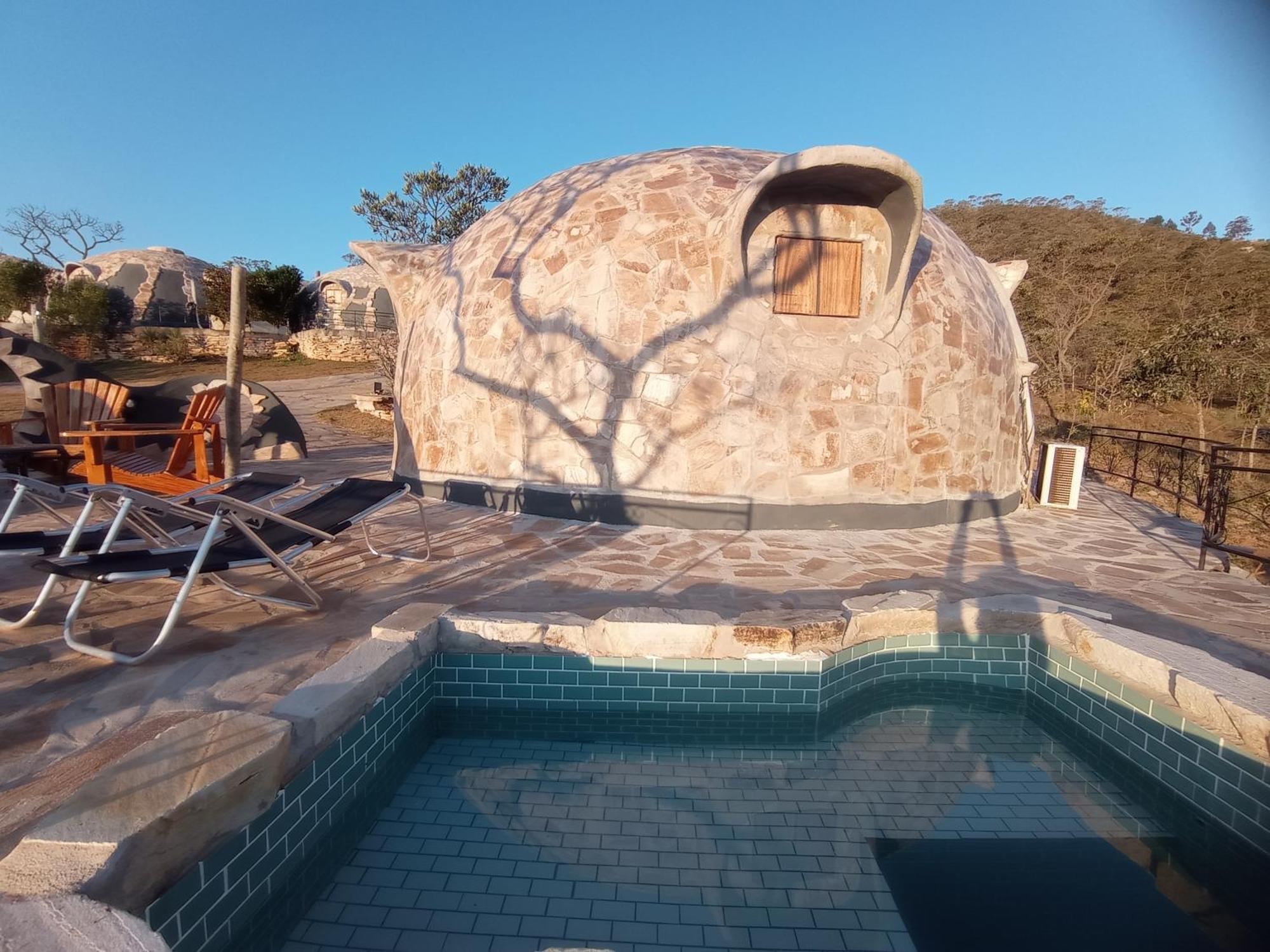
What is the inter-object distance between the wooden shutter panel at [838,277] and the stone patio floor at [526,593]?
7.98 feet

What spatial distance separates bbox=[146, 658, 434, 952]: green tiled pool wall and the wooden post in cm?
474

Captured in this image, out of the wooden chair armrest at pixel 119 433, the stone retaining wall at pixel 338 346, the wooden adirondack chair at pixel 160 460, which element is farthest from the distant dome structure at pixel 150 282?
the wooden chair armrest at pixel 119 433

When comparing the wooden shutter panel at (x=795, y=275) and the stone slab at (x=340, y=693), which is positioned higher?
the wooden shutter panel at (x=795, y=275)

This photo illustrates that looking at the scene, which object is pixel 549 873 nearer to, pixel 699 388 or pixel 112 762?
→ pixel 112 762

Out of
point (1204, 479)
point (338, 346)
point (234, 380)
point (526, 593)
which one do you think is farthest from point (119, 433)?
point (338, 346)

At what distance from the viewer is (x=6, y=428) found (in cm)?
758

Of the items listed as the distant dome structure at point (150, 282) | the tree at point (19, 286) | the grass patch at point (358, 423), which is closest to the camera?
the grass patch at point (358, 423)

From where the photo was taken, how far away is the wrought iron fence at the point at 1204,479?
591cm

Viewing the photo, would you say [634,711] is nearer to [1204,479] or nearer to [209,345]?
[1204,479]

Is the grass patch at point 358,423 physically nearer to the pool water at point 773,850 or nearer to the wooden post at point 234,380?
the wooden post at point 234,380

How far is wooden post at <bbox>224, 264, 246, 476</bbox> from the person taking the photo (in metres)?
6.53

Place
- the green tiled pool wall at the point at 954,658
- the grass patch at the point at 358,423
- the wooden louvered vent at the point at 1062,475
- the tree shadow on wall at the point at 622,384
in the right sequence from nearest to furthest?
1. the green tiled pool wall at the point at 954,658
2. the tree shadow on wall at the point at 622,384
3. the wooden louvered vent at the point at 1062,475
4. the grass patch at the point at 358,423

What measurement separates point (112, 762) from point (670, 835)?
6.48 ft

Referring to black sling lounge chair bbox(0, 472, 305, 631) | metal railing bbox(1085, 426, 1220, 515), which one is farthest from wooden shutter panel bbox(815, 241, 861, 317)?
metal railing bbox(1085, 426, 1220, 515)
